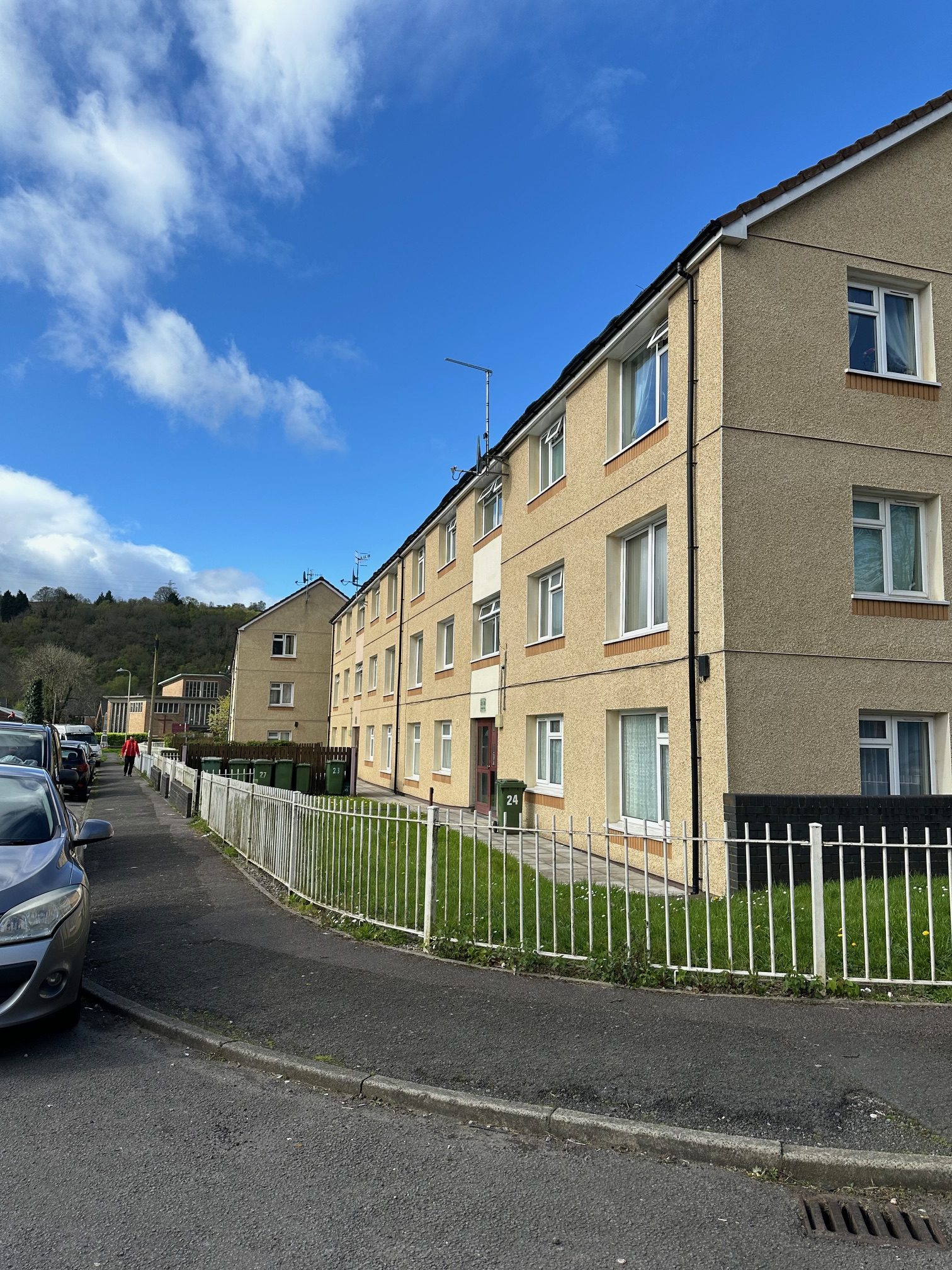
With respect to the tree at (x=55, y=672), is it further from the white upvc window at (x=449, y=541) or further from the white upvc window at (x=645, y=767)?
the white upvc window at (x=645, y=767)

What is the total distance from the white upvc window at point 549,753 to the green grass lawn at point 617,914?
5139 millimetres

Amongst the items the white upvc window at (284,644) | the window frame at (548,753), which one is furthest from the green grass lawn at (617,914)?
the white upvc window at (284,644)

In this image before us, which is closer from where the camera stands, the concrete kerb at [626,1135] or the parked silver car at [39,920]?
the concrete kerb at [626,1135]

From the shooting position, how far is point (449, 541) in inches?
915

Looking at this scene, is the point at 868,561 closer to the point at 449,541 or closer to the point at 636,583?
the point at 636,583

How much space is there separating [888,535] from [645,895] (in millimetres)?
6373

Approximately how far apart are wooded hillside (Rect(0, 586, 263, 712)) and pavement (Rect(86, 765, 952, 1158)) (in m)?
76.5

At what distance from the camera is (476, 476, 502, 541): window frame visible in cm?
1877

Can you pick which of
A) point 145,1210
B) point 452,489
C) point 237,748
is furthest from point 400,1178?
point 237,748

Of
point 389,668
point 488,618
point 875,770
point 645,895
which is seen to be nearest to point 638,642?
point 875,770

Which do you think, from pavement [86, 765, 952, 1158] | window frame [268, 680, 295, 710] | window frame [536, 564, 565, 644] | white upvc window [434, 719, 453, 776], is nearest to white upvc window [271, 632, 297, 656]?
window frame [268, 680, 295, 710]

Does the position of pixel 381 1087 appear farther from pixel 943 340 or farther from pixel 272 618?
pixel 272 618

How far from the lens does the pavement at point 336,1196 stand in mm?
2947

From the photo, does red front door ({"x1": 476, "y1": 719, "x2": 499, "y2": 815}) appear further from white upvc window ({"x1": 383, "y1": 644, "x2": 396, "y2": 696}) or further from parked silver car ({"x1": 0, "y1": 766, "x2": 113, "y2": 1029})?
parked silver car ({"x1": 0, "y1": 766, "x2": 113, "y2": 1029})
